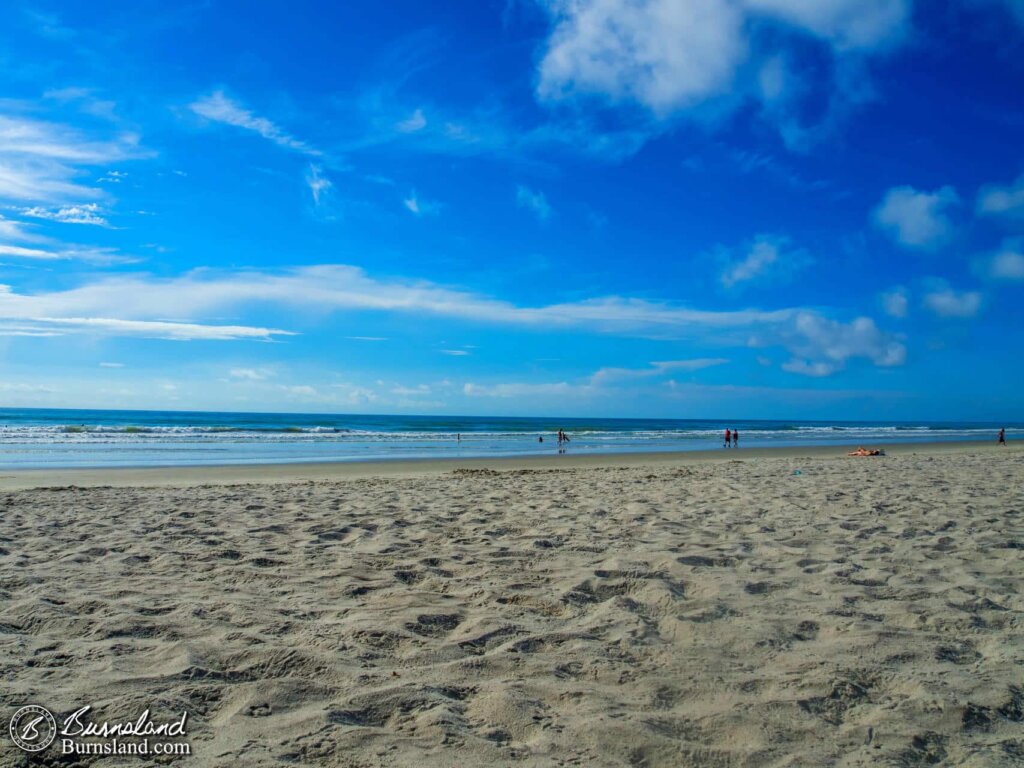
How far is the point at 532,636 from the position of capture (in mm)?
3979

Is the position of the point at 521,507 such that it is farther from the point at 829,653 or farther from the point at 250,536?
the point at 829,653

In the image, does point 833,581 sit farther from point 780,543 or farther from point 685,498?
point 685,498

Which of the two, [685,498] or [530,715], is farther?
[685,498]

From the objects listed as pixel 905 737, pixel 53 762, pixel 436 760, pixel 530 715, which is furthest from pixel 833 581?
pixel 53 762

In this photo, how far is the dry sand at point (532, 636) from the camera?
9.40ft

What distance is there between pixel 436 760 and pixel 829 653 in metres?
2.40

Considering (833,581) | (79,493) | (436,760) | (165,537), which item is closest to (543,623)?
(436,760)

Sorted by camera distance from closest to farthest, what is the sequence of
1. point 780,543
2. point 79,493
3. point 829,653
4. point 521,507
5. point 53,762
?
point 53,762 → point 829,653 → point 780,543 → point 521,507 → point 79,493

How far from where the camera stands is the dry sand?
2.87 metres

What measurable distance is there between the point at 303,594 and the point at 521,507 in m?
4.36

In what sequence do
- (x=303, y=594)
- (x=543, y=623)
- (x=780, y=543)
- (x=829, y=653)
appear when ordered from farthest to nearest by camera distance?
(x=780, y=543) < (x=303, y=594) < (x=543, y=623) < (x=829, y=653)

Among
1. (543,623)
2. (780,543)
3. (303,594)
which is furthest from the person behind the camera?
(780,543)

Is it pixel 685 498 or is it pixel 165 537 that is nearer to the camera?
pixel 165 537

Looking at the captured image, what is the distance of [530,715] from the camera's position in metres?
3.03
